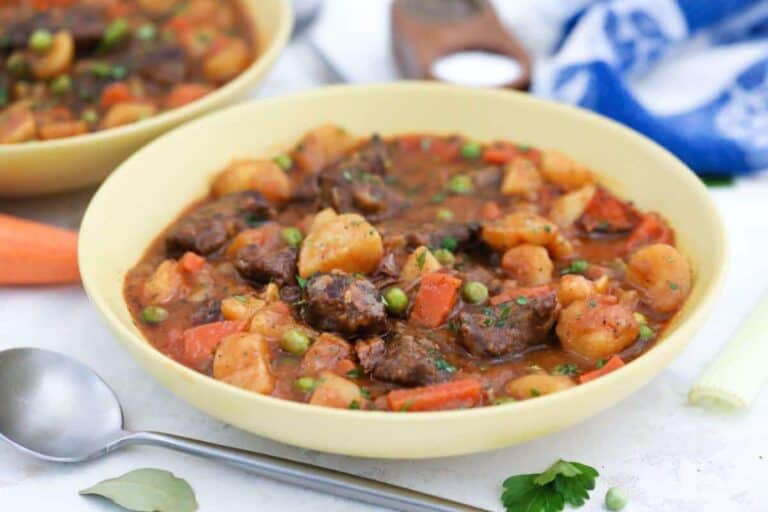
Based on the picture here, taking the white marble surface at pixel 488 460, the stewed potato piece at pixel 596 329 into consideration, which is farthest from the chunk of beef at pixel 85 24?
the stewed potato piece at pixel 596 329

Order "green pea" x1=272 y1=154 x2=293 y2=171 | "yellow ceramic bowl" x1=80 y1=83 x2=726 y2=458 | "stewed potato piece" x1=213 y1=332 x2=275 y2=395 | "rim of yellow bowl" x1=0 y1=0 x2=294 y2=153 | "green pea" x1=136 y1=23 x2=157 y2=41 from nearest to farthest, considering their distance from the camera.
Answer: "yellow ceramic bowl" x1=80 y1=83 x2=726 y2=458
"stewed potato piece" x1=213 y1=332 x2=275 y2=395
"rim of yellow bowl" x1=0 y1=0 x2=294 y2=153
"green pea" x1=272 y1=154 x2=293 y2=171
"green pea" x1=136 y1=23 x2=157 y2=41

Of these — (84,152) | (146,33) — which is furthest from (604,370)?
(146,33)

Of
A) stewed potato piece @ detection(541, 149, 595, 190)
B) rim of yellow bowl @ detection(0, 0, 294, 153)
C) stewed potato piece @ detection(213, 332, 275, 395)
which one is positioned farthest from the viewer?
stewed potato piece @ detection(541, 149, 595, 190)

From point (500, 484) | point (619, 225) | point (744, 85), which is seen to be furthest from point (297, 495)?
point (744, 85)

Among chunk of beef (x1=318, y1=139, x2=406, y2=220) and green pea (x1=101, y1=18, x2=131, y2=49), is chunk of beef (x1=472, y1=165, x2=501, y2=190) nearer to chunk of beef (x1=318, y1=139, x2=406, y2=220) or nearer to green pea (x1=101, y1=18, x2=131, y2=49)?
chunk of beef (x1=318, y1=139, x2=406, y2=220)

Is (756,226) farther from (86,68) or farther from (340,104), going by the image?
(86,68)

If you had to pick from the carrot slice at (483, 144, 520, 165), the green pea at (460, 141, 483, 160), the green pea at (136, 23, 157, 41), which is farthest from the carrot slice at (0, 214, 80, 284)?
the carrot slice at (483, 144, 520, 165)
